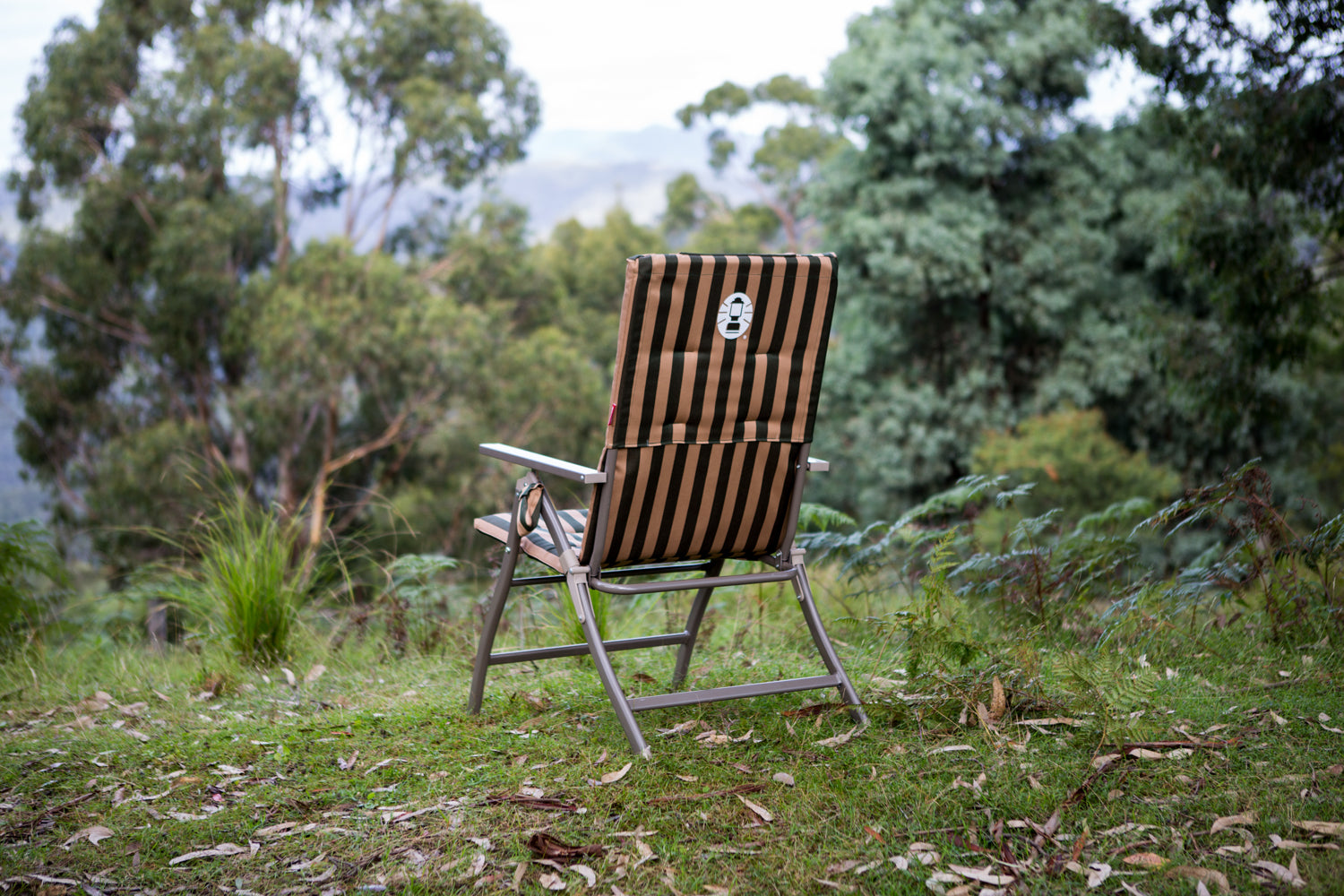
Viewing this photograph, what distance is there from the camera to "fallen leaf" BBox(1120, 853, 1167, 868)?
1.88 m

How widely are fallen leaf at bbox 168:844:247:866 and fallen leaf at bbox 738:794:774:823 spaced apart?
1.04m

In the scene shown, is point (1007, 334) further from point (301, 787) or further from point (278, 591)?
point (301, 787)

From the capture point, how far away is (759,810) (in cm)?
218

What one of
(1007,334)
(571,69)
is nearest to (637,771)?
(1007,334)

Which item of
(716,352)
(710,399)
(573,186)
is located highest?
(573,186)

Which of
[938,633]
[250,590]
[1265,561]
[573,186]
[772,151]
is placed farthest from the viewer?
[573,186]

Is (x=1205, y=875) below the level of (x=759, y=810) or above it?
above

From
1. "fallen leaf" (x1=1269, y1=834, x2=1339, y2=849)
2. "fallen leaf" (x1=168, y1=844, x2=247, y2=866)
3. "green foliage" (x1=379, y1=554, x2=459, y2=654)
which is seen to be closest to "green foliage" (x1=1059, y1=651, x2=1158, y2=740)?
"fallen leaf" (x1=1269, y1=834, x2=1339, y2=849)

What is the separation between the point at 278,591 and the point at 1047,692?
267 centimetres

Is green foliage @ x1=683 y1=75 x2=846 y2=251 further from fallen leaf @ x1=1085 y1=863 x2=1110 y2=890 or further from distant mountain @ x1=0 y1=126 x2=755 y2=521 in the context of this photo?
fallen leaf @ x1=1085 y1=863 x2=1110 y2=890

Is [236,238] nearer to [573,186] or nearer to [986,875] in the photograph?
[986,875]

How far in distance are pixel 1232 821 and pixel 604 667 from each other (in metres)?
1.38

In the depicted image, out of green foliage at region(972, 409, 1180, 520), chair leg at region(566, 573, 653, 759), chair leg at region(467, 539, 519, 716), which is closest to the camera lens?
chair leg at region(566, 573, 653, 759)

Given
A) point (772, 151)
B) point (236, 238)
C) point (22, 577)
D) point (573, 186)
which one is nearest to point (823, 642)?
point (22, 577)
